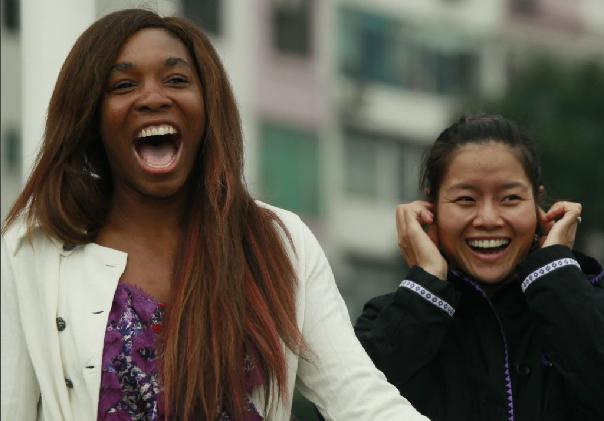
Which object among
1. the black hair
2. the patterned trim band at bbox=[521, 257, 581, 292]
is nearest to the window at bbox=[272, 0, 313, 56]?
the black hair

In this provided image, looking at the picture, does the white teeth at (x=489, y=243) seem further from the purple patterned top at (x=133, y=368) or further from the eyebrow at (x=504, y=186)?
the purple patterned top at (x=133, y=368)

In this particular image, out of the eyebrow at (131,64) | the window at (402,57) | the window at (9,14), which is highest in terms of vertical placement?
the eyebrow at (131,64)

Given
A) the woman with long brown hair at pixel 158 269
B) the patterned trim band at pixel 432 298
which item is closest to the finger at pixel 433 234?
the patterned trim band at pixel 432 298

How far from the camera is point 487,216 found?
5641 millimetres

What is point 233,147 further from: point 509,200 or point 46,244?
point 509,200

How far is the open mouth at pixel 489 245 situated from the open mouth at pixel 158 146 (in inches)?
45.3

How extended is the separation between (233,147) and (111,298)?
1.64ft

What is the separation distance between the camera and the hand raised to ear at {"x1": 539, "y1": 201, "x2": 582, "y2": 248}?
226 inches

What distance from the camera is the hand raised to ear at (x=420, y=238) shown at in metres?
5.70

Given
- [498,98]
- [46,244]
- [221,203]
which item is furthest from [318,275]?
[498,98]

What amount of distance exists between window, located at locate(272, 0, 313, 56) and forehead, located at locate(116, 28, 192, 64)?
96.0 feet

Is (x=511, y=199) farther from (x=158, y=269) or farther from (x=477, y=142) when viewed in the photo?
(x=158, y=269)

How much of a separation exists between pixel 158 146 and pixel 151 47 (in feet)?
0.82

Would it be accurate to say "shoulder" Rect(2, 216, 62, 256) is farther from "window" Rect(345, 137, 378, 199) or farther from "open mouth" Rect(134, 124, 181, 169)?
"window" Rect(345, 137, 378, 199)
